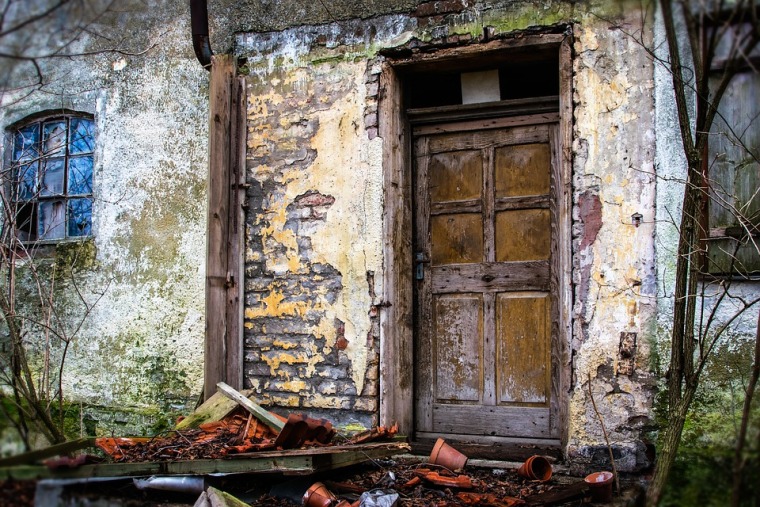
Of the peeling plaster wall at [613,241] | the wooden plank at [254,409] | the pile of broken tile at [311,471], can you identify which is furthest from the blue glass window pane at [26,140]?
the peeling plaster wall at [613,241]

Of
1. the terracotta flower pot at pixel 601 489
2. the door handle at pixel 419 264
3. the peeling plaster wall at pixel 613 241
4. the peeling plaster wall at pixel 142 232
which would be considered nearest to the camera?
the terracotta flower pot at pixel 601 489

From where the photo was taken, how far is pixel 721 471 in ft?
7.39

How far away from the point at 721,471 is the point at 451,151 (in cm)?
325

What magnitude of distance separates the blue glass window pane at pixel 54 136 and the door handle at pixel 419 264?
326 cm

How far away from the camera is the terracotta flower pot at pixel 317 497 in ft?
12.3

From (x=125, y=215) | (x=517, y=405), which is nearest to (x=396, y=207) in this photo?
(x=517, y=405)

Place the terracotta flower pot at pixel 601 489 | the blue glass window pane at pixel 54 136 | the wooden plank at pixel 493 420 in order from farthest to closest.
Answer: the blue glass window pane at pixel 54 136 < the wooden plank at pixel 493 420 < the terracotta flower pot at pixel 601 489

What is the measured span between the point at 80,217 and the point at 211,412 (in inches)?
96.4

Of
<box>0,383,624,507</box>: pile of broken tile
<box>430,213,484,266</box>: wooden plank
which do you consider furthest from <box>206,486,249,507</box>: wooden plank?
<box>430,213,484,266</box>: wooden plank

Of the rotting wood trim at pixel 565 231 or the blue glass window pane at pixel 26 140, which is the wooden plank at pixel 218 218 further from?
the rotting wood trim at pixel 565 231

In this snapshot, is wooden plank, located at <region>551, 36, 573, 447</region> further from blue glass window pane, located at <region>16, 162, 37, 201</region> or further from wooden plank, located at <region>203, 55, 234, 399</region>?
blue glass window pane, located at <region>16, 162, 37, 201</region>

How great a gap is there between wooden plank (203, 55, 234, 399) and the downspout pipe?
137 mm

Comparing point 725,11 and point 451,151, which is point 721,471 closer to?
point 725,11

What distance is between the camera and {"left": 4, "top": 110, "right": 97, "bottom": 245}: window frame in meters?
6.06
